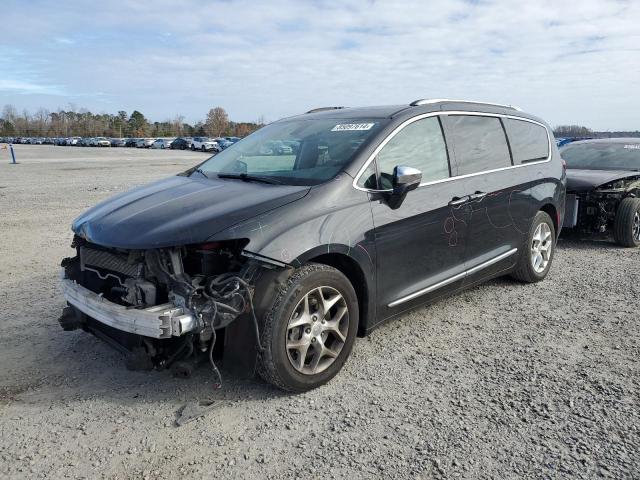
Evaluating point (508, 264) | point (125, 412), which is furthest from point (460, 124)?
point (125, 412)

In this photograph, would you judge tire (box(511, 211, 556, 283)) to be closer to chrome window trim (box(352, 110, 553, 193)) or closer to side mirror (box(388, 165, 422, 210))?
chrome window trim (box(352, 110, 553, 193))

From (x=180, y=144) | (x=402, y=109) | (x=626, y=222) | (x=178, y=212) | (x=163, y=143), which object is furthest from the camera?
(x=163, y=143)

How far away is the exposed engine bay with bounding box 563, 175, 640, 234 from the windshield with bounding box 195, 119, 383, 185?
15.5 feet

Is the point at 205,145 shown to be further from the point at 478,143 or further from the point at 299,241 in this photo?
the point at 299,241

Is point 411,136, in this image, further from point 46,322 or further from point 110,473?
point 46,322

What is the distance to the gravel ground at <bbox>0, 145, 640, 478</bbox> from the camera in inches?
109

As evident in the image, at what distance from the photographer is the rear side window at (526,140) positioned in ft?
17.7

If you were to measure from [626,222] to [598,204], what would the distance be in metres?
0.45

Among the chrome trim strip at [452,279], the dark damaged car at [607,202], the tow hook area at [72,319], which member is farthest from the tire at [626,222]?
the tow hook area at [72,319]

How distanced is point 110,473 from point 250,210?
163 centimetres

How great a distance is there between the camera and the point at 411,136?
13.8 ft

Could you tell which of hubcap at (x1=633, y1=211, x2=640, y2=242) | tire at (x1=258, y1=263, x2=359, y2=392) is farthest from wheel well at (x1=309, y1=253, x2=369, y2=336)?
hubcap at (x1=633, y1=211, x2=640, y2=242)

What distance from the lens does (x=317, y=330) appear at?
348 centimetres

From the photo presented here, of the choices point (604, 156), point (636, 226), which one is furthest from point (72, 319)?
point (604, 156)
